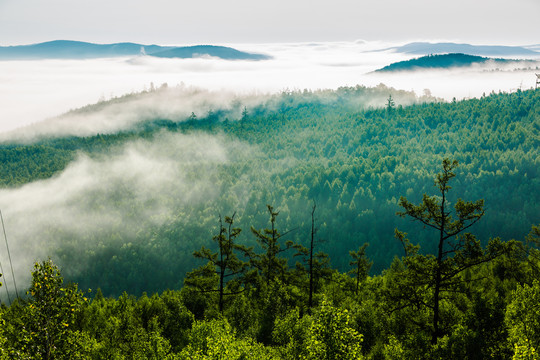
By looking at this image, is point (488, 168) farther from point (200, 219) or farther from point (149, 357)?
point (149, 357)

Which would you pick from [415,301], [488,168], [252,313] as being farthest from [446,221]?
[488,168]

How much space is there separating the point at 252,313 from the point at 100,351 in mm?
13351

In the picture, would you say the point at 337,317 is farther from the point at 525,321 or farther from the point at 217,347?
the point at 525,321

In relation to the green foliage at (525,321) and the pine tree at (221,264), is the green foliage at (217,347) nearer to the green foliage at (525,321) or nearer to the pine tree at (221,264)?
the pine tree at (221,264)

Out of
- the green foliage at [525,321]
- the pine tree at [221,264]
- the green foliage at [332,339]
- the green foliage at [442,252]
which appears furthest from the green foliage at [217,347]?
the green foliage at [525,321]

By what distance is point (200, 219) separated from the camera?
574ft

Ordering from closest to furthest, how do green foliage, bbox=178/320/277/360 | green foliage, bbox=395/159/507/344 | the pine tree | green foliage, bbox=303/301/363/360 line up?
green foliage, bbox=303/301/363/360
green foliage, bbox=395/159/507/344
green foliage, bbox=178/320/277/360
the pine tree

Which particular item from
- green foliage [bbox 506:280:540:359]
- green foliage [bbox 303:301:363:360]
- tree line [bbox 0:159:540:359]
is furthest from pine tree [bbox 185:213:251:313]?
green foliage [bbox 506:280:540:359]

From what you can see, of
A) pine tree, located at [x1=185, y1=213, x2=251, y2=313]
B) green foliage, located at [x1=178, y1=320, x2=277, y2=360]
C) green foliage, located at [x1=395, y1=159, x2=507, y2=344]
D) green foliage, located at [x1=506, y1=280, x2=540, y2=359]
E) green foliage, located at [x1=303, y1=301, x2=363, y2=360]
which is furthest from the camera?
pine tree, located at [x1=185, y1=213, x2=251, y2=313]

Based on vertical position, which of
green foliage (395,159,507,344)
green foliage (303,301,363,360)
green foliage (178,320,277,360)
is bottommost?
green foliage (178,320,277,360)

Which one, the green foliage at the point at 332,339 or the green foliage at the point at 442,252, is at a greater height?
the green foliage at the point at 442,252

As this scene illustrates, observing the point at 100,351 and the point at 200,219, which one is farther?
the point at 200,219

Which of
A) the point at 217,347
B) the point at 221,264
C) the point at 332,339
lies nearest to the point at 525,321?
the point at 332,339

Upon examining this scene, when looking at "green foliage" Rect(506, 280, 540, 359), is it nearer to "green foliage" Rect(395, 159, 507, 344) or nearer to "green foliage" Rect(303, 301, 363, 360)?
"green foliage" Rect(395, 159, 507, 344)
